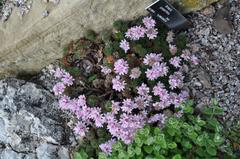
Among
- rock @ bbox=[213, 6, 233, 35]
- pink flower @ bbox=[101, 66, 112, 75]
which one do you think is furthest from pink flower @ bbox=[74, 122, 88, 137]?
rock @ bbox=[213, 6, 233, 35]

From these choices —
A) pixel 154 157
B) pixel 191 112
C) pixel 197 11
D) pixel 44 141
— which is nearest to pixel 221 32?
pixel 197 11

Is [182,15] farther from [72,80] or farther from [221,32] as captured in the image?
[72,80]

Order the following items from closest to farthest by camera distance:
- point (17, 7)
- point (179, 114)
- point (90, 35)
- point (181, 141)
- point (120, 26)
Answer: point (181, 141) → point (179, 114) → point (120, 26) → point (90, 35) → point (17, 7)

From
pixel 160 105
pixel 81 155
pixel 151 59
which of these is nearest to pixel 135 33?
pixel 151 59

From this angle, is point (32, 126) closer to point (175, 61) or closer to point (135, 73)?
point (135, 73)

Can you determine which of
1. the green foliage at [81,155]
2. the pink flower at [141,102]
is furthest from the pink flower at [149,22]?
the green foliage at [81,155]

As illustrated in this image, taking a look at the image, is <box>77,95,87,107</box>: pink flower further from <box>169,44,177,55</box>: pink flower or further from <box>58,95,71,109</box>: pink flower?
<box>169,44,177,55</box>: pink flower

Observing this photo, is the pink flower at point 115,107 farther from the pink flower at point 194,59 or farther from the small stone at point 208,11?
the small stone at point 208,11
